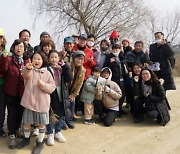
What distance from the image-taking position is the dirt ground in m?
4.43

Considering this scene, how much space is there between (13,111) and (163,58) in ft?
11.5

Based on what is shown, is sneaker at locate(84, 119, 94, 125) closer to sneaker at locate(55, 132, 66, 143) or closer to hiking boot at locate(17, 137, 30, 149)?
sneaker at locate(55, 132, 66, 143)

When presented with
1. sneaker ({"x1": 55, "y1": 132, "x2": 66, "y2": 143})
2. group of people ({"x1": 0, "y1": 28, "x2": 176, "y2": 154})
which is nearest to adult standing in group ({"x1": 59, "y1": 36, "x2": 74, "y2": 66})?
group of people ({"x1": 0, "y1": 28, "x2": 176, "y2": 154})

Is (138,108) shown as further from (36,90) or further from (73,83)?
(36,90)

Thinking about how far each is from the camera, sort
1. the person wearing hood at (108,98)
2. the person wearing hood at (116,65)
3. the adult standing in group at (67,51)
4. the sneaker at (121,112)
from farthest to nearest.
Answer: the sneaker at (121,112) < the person wearing hood at (116,65) < the person wearing hood at (108,98) < the adult standing in group at (67,51)

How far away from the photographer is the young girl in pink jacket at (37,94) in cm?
412

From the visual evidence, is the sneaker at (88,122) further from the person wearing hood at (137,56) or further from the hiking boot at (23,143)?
the person wearing hood at (137,56)

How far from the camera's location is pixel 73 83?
5.16m

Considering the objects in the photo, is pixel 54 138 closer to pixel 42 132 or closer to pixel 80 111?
pixel 42 132

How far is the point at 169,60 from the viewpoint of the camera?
6273mm

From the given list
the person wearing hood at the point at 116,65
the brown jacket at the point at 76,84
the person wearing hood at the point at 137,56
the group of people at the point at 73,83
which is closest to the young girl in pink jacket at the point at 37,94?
the group of people at the point at 73,83

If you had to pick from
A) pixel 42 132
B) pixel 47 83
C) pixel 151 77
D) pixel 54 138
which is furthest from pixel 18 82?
pixel 151 77

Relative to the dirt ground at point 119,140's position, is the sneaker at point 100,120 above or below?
above

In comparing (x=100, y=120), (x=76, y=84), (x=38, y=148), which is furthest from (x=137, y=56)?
(x=38, y=148)
